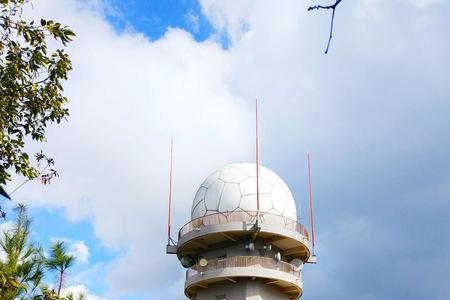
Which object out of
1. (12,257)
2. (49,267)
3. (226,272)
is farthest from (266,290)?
(12,257)

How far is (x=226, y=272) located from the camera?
30.2m

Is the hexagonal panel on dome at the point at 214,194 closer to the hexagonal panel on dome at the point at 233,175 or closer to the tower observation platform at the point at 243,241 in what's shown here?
the tower observation platform at the point at 243,241

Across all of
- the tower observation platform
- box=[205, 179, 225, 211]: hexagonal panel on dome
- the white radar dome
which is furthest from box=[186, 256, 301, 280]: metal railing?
box=[205, 179, 225, 211]: hexagonal panel on dome

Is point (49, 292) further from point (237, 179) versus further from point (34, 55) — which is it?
point (237, 179)

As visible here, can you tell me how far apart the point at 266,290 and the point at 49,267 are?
12.1 metres

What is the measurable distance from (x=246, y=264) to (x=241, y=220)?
2.54 metres

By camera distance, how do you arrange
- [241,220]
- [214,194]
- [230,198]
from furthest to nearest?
[214,194], [230,198], [241,220]

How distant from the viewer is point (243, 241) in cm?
3209

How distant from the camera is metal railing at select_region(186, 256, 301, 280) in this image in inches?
1196

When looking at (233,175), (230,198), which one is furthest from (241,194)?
(233,175)

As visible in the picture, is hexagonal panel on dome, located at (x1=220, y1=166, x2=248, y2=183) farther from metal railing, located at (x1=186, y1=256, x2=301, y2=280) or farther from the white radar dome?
metal railing, located at (x1=186, y1=256, x2=301, y2=280)

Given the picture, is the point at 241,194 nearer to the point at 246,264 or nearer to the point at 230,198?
the point at 230,198

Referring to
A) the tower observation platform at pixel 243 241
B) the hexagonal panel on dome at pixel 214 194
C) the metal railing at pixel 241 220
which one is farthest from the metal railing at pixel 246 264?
the hexagonal panel on dome at pixel 214 194

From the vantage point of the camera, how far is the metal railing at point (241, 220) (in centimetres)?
3155
